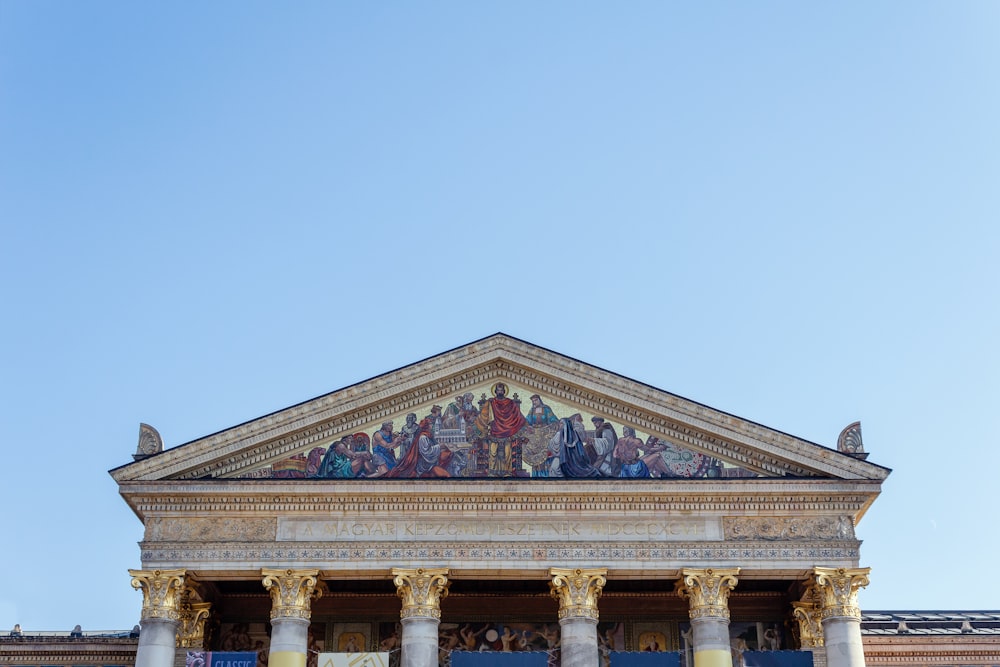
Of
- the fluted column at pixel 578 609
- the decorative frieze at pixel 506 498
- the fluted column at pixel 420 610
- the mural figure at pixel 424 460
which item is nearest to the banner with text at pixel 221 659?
the decorative frieze at pixel 506 498

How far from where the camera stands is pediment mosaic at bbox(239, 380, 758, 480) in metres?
29.6

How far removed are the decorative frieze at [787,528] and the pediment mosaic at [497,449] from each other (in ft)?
3.70

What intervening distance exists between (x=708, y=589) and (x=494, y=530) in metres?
5.08

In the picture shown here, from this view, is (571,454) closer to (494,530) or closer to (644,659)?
(494,530)

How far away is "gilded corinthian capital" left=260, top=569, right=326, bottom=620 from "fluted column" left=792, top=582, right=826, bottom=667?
1178cm

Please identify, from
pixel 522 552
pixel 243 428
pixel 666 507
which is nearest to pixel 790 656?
pixel 666 507

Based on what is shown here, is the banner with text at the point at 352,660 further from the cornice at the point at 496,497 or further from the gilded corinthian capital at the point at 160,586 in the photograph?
the gilded corinthian capital at the point at 160,586

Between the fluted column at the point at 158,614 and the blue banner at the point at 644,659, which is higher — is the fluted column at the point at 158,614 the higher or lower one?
the higher one

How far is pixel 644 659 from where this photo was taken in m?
28.6

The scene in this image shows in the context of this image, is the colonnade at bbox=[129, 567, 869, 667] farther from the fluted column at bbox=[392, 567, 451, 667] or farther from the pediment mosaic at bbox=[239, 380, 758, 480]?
the pediment mosaic at bbox=[239, 380, 758, 480]

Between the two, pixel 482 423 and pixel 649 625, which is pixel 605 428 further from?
pixel 649 625

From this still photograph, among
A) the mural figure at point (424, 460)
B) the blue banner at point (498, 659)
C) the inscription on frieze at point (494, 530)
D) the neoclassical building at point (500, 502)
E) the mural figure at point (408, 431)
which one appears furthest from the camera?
the mural figure at point (408, 431)

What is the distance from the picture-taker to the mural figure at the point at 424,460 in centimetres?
2953

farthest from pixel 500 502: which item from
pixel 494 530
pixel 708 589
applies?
pixel 708 589
